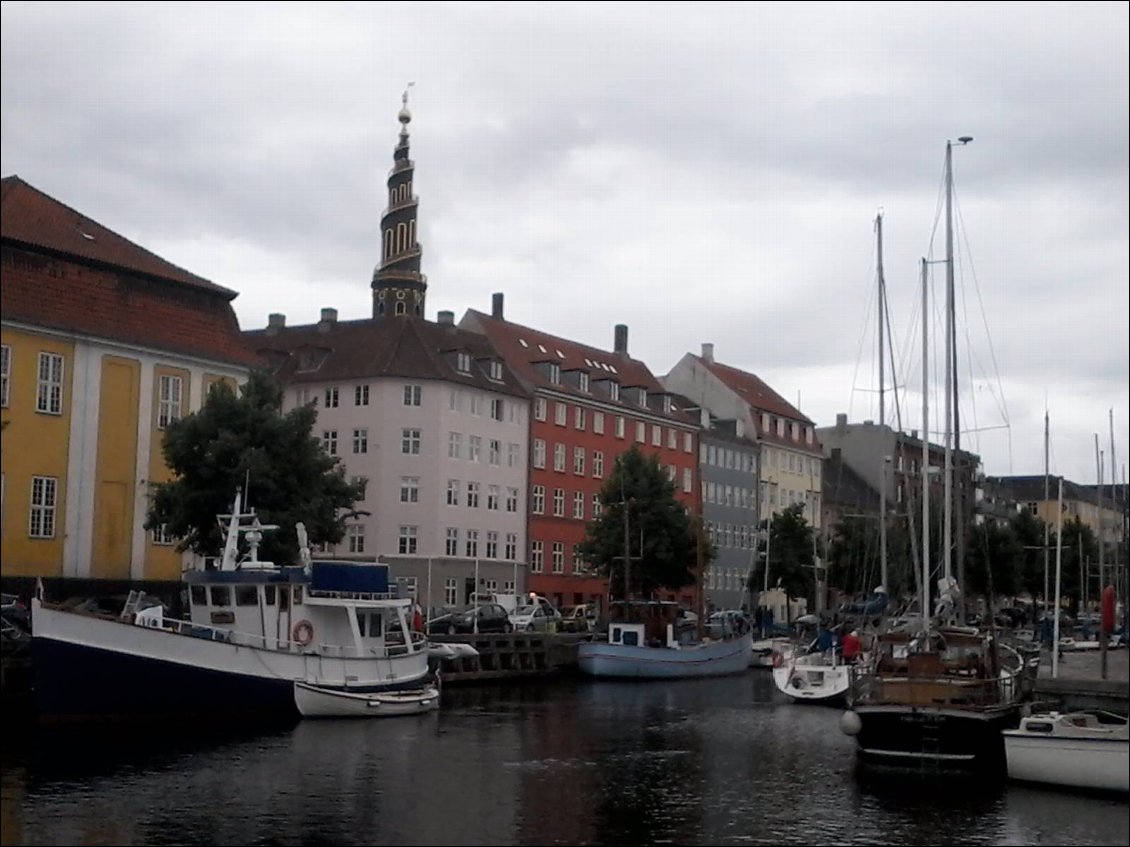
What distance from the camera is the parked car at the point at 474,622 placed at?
200 feet

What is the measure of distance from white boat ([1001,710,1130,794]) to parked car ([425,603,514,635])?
1309 inches

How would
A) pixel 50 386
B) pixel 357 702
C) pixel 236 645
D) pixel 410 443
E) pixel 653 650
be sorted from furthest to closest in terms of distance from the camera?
pixel 410 443 < pixel 653 650 < pixel 50 386 < pixel 357 702 < pixel 236 645

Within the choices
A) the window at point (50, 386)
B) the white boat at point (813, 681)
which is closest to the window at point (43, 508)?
the window at point (50, 386)

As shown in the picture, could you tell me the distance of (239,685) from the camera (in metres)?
39.1

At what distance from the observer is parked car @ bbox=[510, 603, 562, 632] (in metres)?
65.5

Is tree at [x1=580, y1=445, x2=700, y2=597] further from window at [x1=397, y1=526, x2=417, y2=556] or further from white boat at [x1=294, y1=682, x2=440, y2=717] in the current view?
white boat at [x1=294, y1=682, x2=440, y2=717]

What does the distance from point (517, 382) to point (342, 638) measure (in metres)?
45.1

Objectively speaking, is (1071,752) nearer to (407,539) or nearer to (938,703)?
(938,703)

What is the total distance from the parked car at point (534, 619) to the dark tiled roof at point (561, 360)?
798 inches

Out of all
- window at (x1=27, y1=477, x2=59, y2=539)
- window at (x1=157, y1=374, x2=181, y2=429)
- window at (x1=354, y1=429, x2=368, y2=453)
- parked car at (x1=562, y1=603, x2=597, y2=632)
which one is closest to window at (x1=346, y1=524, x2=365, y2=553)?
window at (x1=354, y1=429, x2=368, y2=453)

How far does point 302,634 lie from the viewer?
136ft

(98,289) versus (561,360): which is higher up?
(561,360)

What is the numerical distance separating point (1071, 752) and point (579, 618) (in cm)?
4648

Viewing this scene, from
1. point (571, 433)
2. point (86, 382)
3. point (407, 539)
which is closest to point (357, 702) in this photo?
point (86, 382)
